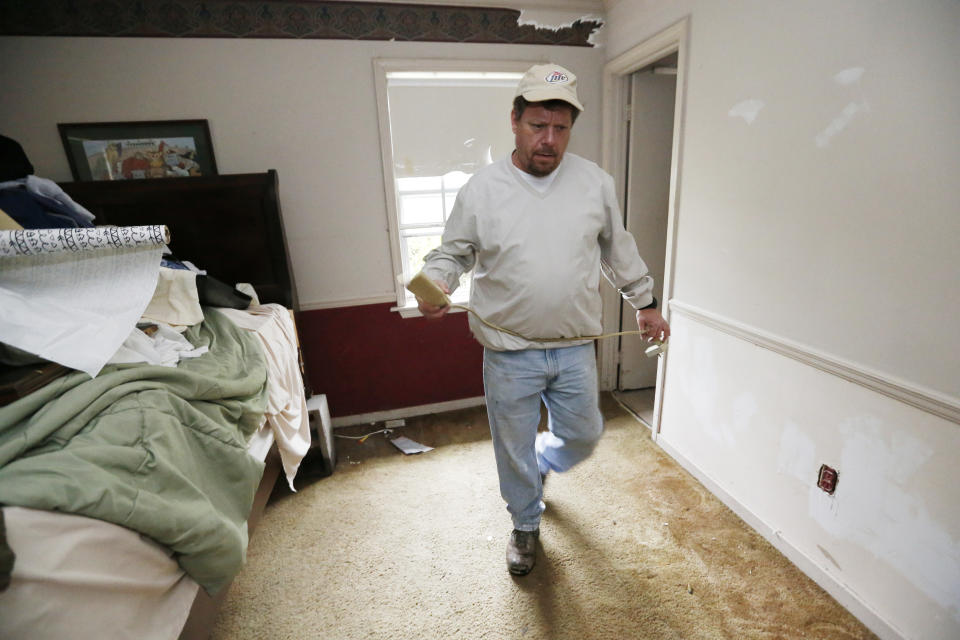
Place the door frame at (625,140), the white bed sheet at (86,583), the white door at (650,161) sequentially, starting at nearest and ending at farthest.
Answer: the white bed sheet at (86,583) → the door frame at (625,140) → the white door at (650,161)

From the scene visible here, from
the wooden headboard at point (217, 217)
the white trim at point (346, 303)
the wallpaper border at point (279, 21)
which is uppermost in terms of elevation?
the wallpaper border at point (279, 21)

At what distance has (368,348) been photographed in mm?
2598

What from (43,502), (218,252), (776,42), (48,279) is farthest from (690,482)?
(218,252)

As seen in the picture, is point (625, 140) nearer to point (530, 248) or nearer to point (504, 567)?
point (530, 248)

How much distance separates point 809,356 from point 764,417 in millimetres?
321

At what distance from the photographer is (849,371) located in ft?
4.13

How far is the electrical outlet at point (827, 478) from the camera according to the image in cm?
135

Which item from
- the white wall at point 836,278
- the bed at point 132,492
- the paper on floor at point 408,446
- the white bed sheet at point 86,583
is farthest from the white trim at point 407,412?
the white bed sheet at point 86,583

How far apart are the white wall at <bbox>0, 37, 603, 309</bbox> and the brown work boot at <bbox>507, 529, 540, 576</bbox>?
1.52 metres

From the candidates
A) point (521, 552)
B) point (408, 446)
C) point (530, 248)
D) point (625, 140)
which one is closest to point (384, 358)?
point (408, 446)

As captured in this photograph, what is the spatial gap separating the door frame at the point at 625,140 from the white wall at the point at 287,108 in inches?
4.4

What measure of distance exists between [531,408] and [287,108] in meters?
1.95

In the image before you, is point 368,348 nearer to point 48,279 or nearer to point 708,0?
point 48,279

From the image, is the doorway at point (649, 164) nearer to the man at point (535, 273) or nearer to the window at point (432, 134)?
the window at point (432, 134)
